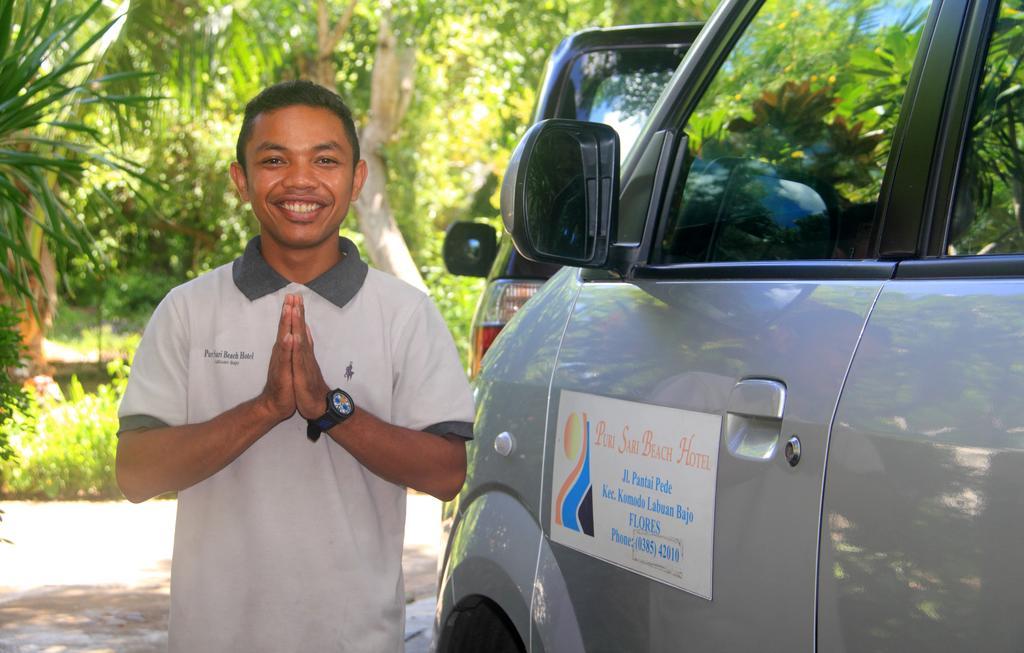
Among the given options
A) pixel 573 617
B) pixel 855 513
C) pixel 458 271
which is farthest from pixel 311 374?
pixel 458 271

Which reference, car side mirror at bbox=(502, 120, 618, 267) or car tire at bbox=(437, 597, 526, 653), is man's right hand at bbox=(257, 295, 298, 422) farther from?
car tire at bbox=(437, 597, 526, 653)

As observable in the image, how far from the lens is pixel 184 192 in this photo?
58.5ft

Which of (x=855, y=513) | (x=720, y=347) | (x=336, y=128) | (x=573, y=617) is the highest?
(x=336, y=128)

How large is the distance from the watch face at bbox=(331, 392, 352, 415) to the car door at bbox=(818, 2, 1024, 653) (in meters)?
0.79

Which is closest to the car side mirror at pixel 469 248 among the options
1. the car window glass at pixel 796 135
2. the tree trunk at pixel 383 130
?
the car window glass at pixel 796 135

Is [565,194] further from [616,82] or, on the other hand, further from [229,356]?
[616,82]

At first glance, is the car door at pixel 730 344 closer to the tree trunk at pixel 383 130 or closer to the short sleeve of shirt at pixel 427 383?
the short sleeve of shirt at pixel 427 383

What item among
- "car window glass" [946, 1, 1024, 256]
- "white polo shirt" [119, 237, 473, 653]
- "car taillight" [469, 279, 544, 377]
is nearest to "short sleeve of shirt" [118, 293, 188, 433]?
"white polo shirt" [119, 237, 473, 653]

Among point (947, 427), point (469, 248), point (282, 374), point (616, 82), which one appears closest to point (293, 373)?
point (282, 374)

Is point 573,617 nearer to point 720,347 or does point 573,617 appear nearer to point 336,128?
point 720,347

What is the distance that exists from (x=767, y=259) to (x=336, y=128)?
793mm

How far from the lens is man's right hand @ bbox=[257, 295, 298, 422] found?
84.3 inches

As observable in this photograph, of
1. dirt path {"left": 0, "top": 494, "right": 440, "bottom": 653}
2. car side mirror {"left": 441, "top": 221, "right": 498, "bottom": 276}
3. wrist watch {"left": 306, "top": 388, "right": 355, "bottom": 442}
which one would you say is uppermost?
car side mirror {"left": 441, "top": 221, "right": 498, "bottom": 276}

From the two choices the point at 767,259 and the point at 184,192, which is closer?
the point at 767,259
